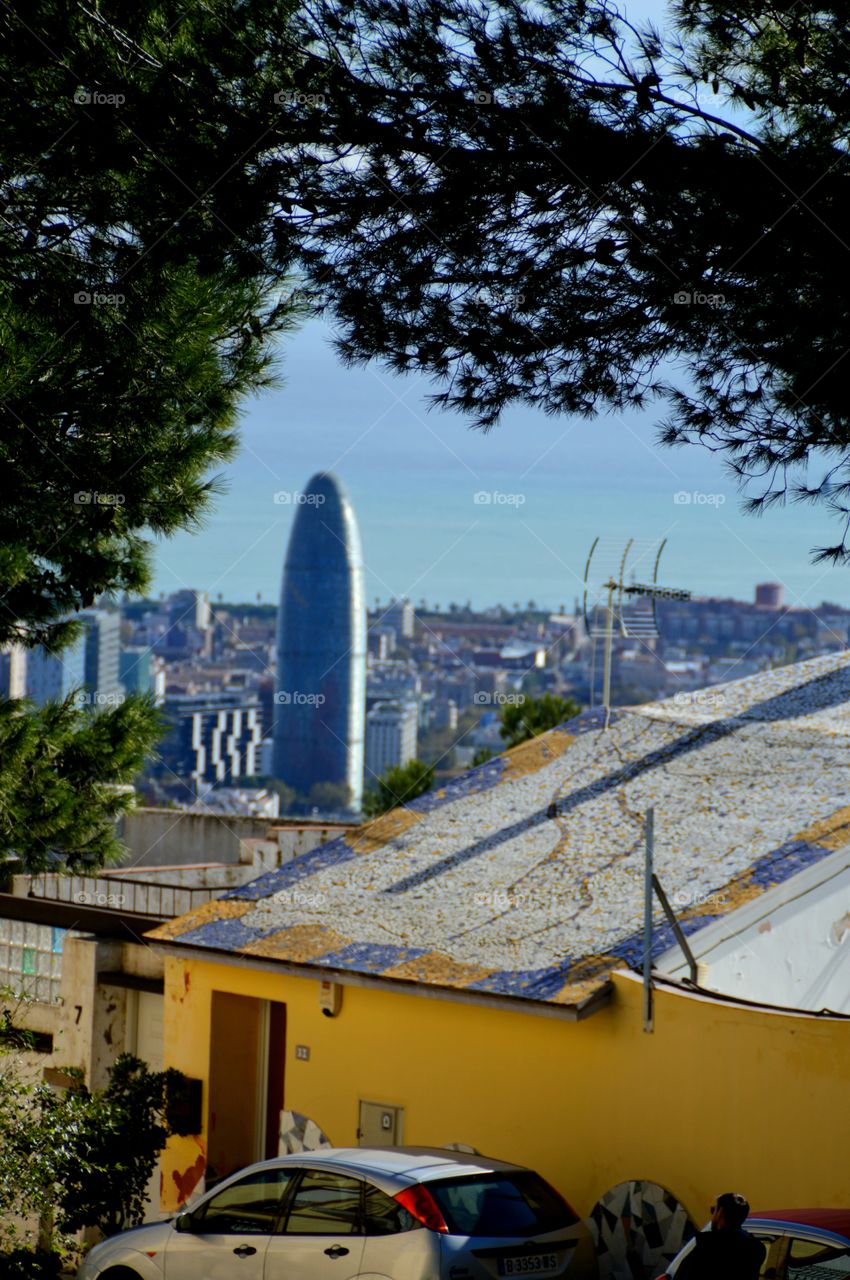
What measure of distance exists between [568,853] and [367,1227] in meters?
5.23

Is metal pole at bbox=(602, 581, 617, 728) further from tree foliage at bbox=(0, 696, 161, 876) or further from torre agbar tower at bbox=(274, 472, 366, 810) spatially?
torre agbar tower at bbox=(274, 472, 366, 810)

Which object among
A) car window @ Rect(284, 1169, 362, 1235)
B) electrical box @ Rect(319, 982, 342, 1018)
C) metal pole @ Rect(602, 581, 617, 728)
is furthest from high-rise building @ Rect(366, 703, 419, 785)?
car window @ Rect(284, 1169, 362, 1235)

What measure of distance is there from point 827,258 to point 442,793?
949cm

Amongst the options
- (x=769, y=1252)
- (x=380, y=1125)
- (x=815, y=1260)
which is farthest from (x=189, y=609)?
(x=815, y=1260)

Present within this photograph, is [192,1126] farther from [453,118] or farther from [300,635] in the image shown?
[300,635]

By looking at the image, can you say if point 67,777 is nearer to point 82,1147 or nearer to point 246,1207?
point 82,1147

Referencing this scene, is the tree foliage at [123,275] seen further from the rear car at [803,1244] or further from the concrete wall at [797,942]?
the rear car at [803,1244]

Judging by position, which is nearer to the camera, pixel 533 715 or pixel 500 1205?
pixel 500 1205

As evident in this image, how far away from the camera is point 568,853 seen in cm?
1407

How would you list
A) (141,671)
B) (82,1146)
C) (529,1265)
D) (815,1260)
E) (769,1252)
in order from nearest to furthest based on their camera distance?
(815,1260)
(769,1252)
(529,1265)
(82,1146)
(141,671)

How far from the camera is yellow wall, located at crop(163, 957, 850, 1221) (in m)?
10.5

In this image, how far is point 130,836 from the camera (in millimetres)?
28141

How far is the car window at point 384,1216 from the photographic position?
30.1 feet

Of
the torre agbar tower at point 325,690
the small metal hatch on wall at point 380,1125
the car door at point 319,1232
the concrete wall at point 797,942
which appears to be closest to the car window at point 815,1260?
the car door at point 319,1232
